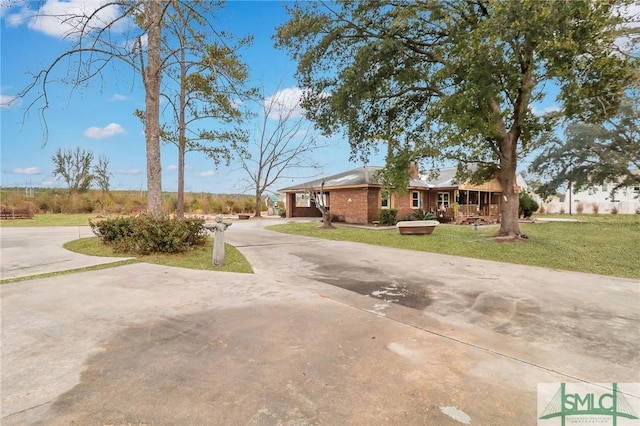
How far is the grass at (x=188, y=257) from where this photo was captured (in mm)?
7297

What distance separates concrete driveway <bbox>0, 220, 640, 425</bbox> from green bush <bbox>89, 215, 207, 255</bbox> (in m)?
2.16

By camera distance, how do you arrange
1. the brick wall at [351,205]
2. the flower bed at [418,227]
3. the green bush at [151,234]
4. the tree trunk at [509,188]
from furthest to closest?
the brick wall at [351,205]
the flower bed at [418,227]
the tree trunk at [509,188]
the green bush at [151,234]

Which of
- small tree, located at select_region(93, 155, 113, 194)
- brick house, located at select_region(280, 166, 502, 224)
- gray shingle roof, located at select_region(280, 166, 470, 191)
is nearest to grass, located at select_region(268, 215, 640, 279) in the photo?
brick house, located at select_region(280, 166, 502, 224)

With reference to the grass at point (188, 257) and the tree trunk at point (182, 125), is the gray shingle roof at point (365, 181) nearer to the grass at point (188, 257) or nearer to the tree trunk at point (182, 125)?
the tree trunk at point (182, 125)

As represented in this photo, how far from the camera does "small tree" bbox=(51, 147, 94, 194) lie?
3428cm

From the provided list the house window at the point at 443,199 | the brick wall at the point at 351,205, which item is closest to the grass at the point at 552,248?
the brick wall at the point at 351,205

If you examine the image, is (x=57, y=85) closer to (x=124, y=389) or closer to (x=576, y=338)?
(x=124, y=389)

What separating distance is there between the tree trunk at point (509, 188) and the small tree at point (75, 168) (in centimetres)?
3839

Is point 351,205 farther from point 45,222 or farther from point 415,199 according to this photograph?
point 45,222

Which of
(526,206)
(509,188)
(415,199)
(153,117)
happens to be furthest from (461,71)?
(526,206)

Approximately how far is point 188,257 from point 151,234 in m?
1.13

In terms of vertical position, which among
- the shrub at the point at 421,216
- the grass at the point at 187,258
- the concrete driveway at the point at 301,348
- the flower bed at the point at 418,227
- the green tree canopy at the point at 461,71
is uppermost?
the green tree canopy at the point at 461,71

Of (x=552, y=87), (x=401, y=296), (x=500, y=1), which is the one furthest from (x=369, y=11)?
(x=401, y=296)

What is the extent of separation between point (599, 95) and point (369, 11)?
24.3ft
